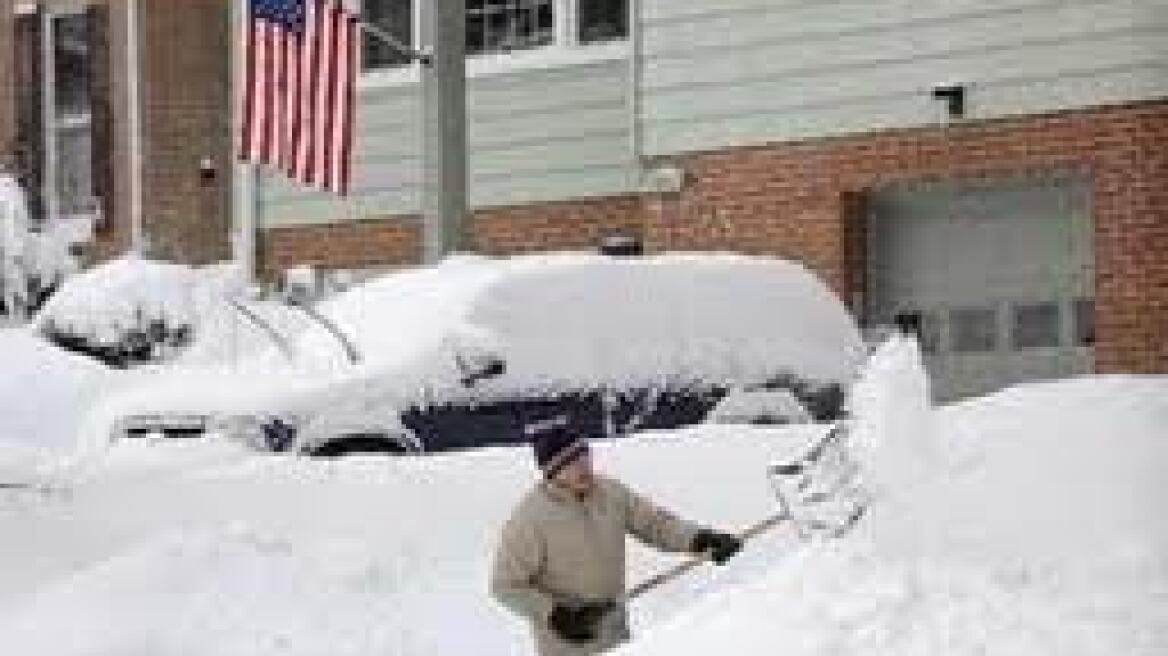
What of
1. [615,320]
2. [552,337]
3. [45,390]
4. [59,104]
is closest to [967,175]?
[615,320]

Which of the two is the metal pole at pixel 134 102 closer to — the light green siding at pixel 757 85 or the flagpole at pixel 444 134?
the light green siding at pixel 757 85

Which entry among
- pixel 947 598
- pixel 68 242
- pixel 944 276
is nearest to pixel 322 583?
pixel 947 598

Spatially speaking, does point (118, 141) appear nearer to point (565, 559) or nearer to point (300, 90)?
point (300, 90)

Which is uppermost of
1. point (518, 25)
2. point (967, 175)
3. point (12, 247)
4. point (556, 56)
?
point (518, 25)

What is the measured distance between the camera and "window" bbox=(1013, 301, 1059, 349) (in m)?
16.9

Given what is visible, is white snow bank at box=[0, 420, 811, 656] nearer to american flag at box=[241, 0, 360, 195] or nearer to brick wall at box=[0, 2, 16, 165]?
american flag at box=[241, 0, 360, 195]

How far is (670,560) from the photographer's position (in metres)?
11.2

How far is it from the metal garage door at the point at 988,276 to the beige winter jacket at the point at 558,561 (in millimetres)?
7802

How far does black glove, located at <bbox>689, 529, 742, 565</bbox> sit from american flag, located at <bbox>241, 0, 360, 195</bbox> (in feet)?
30.9

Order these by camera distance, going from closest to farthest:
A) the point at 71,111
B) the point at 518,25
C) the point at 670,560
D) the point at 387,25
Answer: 1. the point at 670,560
2. the point at 518,25
3. the point at 387,25
4. the point at 71,111

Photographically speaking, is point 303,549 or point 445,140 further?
point 445,140

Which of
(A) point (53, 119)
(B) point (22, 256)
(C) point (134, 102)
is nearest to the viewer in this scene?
(B) point (22, 256)

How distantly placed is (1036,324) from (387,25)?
765 cm

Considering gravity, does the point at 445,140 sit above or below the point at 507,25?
below
